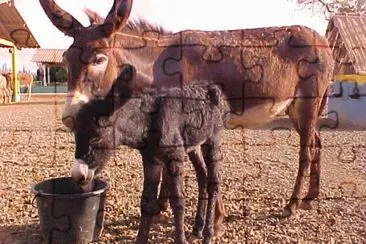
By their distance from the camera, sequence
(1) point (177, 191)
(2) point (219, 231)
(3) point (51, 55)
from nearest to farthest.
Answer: (1) point (177, 191)
(2) point (219, 231)
(3) point (51, 55)

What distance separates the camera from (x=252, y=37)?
14.3 ft

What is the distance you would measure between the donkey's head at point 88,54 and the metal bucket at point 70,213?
77cm

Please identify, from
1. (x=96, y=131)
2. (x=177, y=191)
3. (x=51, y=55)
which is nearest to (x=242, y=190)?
(x=177, y=191)

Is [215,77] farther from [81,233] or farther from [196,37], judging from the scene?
[81,233]

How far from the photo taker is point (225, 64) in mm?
3988

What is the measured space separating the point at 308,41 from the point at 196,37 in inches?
50.1

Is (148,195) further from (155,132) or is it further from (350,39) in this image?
(350,39)

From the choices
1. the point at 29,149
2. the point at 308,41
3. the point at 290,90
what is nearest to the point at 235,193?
the point at 290,90

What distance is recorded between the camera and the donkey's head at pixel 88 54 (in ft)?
9.82

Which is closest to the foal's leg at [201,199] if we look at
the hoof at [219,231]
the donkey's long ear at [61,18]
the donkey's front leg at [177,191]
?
the hoof at [219,231]

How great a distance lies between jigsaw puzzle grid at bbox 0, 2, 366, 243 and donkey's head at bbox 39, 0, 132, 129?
0.26 feet

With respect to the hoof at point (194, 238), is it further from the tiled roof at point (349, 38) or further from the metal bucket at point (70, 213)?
the tiled roof at point (349, 38)

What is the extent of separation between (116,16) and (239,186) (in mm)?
3088

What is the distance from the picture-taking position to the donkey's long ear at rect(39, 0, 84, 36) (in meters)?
3.19
